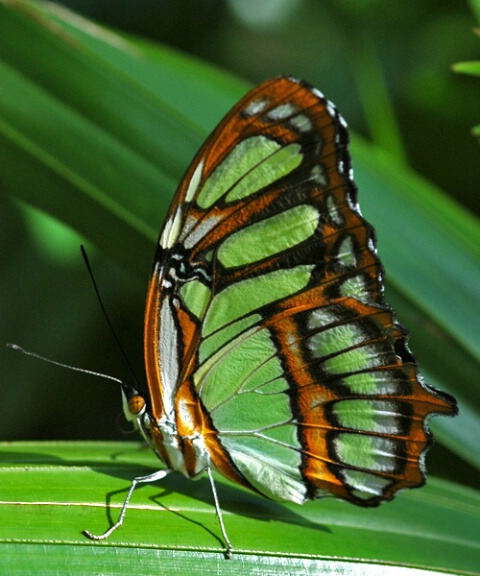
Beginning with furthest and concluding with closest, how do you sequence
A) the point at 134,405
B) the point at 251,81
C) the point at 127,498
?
the point at 251,81, the point at 134,405, the point at 127,498

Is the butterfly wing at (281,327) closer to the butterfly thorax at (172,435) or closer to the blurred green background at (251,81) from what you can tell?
the butterfly thorax at (172,435)

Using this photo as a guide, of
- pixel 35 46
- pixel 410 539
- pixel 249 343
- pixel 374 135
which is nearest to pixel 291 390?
pixel 249 343

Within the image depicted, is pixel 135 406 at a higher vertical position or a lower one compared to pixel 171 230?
lower

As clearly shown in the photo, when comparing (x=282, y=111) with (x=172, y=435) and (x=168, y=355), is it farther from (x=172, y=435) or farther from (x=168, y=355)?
(x=172, y=435)

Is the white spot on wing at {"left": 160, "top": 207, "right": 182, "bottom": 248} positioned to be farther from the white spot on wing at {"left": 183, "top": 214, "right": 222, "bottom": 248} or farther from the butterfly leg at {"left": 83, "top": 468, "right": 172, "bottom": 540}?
the butterfly leg at {"left": 83, "top": 468, "right": 172, "bottom": 540}

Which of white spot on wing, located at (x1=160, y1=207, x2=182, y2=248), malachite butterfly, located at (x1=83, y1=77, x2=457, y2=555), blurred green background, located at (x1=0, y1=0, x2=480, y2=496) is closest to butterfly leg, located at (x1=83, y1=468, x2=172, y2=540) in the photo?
Result: malachite butterfly, located at (x1=83, y1=77, x2=457, y2=555)

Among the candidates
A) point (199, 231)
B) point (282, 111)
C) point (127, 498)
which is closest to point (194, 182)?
point (199, 231)

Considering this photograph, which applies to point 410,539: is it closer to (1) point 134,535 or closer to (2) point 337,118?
(1) point 134,535
